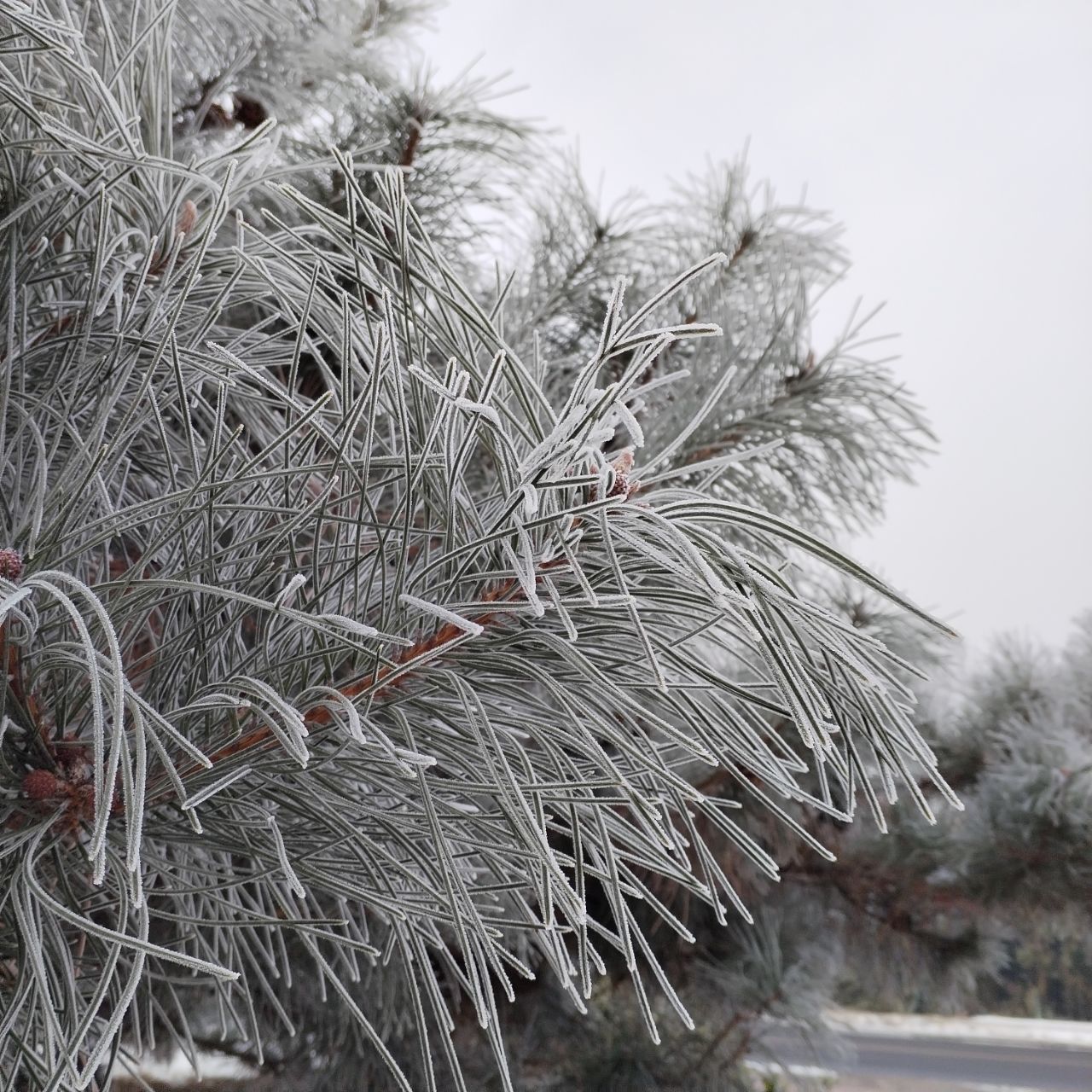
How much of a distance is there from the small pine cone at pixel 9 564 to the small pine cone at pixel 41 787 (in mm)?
33

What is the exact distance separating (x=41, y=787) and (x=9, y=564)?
0.12 ft

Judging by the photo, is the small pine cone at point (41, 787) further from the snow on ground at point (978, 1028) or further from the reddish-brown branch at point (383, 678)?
the snow on ground at point (978, 1028)

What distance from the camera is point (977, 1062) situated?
1.30 metres

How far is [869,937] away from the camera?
67 cm

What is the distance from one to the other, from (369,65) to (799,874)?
53 centimetres

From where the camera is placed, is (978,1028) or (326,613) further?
(978,1028)

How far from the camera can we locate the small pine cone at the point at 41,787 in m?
0.16

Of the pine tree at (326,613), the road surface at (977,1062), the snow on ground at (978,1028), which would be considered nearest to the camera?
Answer: the pine tree at (326,613)

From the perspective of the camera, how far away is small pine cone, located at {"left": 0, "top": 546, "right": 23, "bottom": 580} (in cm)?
14

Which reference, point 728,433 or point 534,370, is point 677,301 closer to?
point 728,433

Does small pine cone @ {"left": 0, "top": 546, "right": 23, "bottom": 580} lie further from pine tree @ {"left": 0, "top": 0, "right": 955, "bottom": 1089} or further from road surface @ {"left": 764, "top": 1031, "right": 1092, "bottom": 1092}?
road surface @ {"left": 764, "top": 1031, "right": 1092, "bottom": 1092}

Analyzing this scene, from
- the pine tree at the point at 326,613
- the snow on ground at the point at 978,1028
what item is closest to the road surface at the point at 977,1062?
the snow on ground at the point at 978,1028

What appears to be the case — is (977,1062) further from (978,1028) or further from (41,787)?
(41,787)

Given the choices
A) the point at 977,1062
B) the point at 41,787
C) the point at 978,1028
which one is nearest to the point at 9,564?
the point at 41,787
